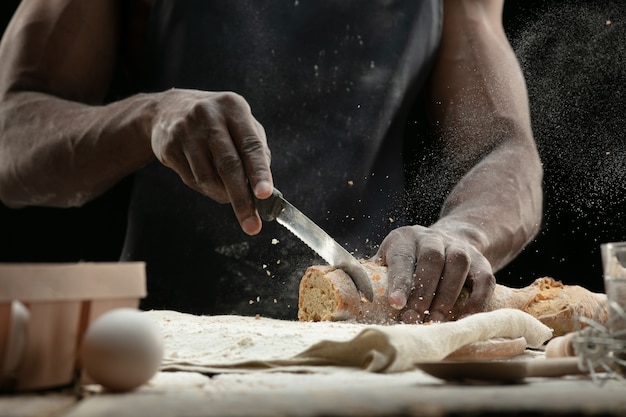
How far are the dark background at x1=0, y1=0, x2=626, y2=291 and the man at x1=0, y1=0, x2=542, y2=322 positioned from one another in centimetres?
15

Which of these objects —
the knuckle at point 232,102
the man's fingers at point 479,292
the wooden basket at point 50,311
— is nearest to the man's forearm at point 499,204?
the man's fingers at point 479,292

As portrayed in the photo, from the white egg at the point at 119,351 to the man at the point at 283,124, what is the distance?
159cm

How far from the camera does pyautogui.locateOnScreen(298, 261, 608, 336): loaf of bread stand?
6.80 feet

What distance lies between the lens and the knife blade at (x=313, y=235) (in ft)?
6.52

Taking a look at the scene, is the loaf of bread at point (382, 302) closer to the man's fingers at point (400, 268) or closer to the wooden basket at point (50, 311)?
the man's fingers at point (400, 268)

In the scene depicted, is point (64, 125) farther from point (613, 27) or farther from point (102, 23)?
Answer: point (613, 27)

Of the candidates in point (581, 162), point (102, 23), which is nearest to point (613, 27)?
point (581, 162)

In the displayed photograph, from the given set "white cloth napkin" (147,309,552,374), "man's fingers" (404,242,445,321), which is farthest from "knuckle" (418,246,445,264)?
"white cloth napkin" (147,309,552,374)

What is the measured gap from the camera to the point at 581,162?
332cm

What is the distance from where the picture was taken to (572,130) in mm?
3426

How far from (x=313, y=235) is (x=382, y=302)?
0.25 metres

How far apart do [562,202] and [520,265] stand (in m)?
0.37

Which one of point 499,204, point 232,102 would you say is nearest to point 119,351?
point 232,102

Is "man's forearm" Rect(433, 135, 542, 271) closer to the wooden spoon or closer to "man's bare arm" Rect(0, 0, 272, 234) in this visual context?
"man's bare arm" Rect(0, 0, 272, 234)
